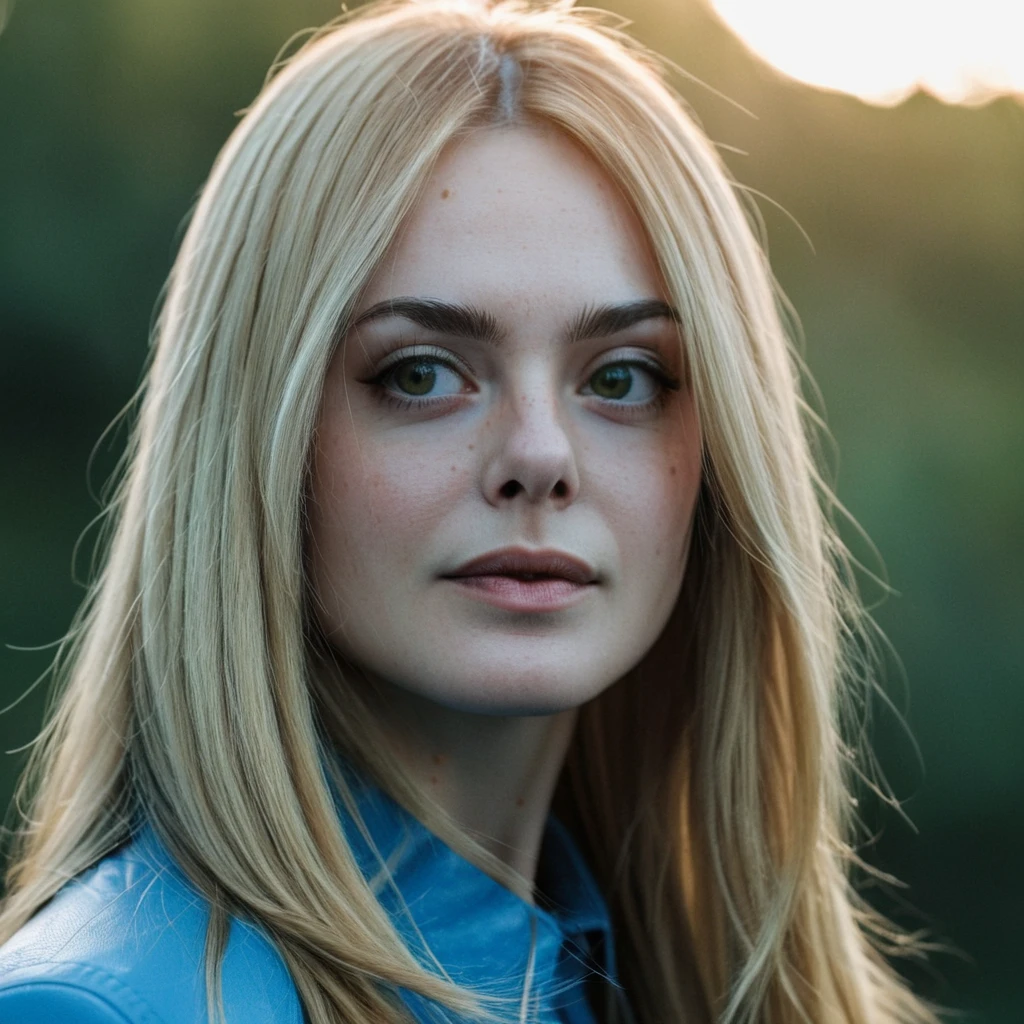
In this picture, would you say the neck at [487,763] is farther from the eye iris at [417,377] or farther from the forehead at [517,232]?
the forehead at [517,232]

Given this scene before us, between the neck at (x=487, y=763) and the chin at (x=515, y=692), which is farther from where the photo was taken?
the neck at (x=487, y=763)

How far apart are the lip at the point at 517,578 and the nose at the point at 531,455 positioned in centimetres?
7

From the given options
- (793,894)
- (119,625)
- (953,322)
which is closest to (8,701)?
(119,625)

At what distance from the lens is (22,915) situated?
1.65 meters

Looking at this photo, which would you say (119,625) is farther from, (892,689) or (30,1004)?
(892,689)

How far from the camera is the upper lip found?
1.73m

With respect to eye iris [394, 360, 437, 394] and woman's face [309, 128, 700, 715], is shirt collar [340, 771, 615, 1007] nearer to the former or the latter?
woman's face [309, 128, 700, 715]

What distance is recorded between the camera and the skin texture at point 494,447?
1.73 m

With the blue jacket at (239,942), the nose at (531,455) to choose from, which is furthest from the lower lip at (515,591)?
the blue jacket at (239,942)

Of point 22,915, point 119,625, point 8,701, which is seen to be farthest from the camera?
point 8,701

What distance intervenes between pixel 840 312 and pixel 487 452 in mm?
2473

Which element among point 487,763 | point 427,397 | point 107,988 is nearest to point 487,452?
point 427,397

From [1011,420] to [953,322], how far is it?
33 centimetres

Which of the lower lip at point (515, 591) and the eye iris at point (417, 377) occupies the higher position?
the eye iris at point (417, 377)
